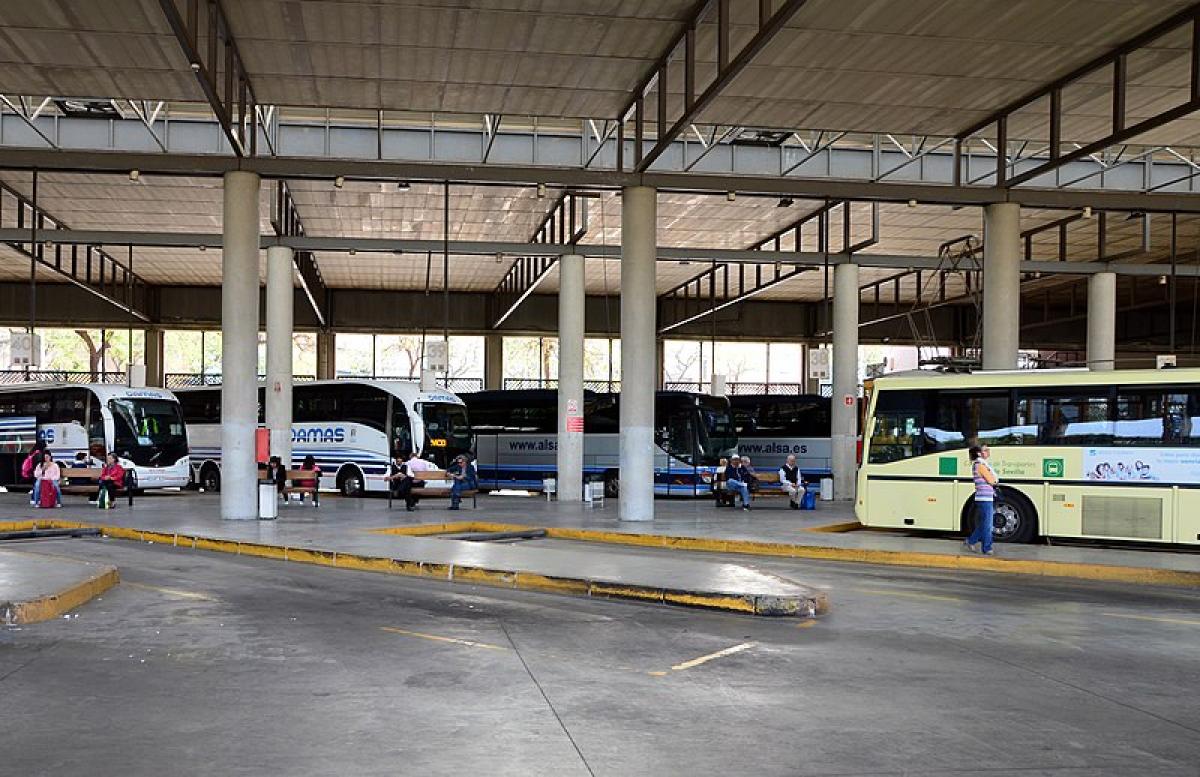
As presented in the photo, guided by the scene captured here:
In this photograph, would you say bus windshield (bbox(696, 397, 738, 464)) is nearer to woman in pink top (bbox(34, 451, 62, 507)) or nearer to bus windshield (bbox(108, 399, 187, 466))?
bus windshield (bbox(108, 399, 187, 466))

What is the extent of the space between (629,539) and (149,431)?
1837 centimetres

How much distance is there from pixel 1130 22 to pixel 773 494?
13278mm

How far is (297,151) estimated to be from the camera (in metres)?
22.5

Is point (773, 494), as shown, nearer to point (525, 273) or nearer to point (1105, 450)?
point (1105, 450)

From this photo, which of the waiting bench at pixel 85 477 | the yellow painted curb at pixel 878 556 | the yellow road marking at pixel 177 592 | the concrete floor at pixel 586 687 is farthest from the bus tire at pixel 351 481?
the concrete floor at pixel 586 687

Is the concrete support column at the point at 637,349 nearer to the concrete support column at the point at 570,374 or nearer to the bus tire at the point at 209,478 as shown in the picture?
the concrete support column at the point at 570,374

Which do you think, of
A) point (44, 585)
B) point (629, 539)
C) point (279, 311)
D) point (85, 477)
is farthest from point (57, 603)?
point (279, 311)

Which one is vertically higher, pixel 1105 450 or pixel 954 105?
pixel 954 105

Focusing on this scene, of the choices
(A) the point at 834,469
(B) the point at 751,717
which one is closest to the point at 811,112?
(A) the point at 834,469

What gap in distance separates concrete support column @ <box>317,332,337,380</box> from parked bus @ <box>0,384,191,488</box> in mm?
16033

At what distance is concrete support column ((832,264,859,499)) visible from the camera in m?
30.7

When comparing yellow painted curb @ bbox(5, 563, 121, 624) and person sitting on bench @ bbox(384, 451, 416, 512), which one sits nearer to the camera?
yellow painted curb @ bbox(5, 563, 121, 624)

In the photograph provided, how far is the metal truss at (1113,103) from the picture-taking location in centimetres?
1603

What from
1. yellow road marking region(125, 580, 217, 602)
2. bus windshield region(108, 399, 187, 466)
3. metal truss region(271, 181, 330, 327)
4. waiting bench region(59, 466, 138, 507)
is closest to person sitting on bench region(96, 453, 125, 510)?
waiting bench region(59, 466, 138, 507)
